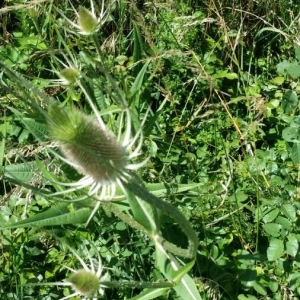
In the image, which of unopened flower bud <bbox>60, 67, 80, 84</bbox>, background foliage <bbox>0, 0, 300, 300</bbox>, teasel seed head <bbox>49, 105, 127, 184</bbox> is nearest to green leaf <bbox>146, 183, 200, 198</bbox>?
background foliage <bbox>0, 0, 300, 300</bbox>

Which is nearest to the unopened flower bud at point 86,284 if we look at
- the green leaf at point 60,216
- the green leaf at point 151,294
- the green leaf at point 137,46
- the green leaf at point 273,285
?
the green leaf at point 151,294

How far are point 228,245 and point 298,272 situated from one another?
22cm

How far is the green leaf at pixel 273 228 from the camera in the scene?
1.40 metres

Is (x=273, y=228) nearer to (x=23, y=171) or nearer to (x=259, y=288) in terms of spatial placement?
(x=259, y=288)

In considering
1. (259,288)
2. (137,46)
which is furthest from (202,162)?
(259,288)

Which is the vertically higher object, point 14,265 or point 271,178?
point 271,178

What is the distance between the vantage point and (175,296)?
4.80 feet

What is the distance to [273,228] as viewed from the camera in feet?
4.61

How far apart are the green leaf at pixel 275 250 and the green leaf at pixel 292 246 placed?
0.02 meters

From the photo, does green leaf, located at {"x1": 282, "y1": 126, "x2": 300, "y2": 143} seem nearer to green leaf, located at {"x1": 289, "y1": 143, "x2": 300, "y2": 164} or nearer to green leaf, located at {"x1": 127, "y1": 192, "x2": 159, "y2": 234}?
green leaf, located at {"x1": 289, "y1": 143, "x2": 300, "y2": 164}

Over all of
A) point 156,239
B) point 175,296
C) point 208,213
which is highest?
point 156,239

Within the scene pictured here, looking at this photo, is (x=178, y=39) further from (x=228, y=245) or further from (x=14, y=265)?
(x=14, y=265)

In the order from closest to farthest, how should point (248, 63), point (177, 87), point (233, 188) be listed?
point (233, 188) → point (177, 87) → point (248, 63)

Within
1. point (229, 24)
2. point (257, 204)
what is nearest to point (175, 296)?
point (257, 204)
